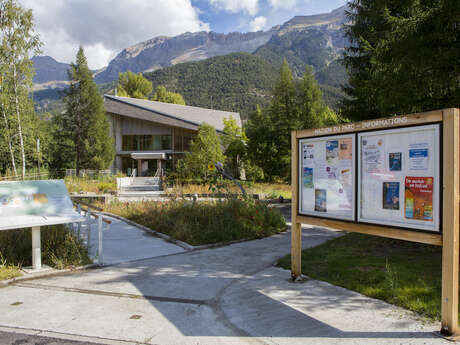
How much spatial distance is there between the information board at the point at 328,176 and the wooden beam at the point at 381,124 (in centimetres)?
8

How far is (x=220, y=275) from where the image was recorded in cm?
607

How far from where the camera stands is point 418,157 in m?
3.89

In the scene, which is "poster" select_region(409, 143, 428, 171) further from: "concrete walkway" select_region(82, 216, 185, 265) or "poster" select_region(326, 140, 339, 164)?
"concrete walkway" select_region(82, 216, 185, 265)

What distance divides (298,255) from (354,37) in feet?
35.3

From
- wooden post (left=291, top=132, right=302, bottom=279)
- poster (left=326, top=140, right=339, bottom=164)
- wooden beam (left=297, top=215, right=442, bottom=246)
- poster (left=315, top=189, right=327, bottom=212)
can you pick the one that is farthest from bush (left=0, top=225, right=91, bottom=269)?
poster (left=326, top=140, right=339, bottom=164)

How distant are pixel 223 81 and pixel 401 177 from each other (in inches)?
4105

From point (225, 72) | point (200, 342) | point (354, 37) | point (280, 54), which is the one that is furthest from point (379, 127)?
point (280, 54)

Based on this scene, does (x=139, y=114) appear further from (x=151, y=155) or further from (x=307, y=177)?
(x=307, y=177)

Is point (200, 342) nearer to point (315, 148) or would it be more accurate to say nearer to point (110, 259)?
point (315, 148)

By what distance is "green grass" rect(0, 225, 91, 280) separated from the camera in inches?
254

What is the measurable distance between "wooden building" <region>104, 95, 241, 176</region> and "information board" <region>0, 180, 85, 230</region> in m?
29.3

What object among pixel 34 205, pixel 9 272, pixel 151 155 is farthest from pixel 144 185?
pixel 9 272

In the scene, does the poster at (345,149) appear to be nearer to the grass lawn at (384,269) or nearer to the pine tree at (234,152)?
the grass lawn at (384,269)

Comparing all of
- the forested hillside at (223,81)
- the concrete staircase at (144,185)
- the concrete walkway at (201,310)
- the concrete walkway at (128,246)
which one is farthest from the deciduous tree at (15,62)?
the forested hillside at (223,81)
